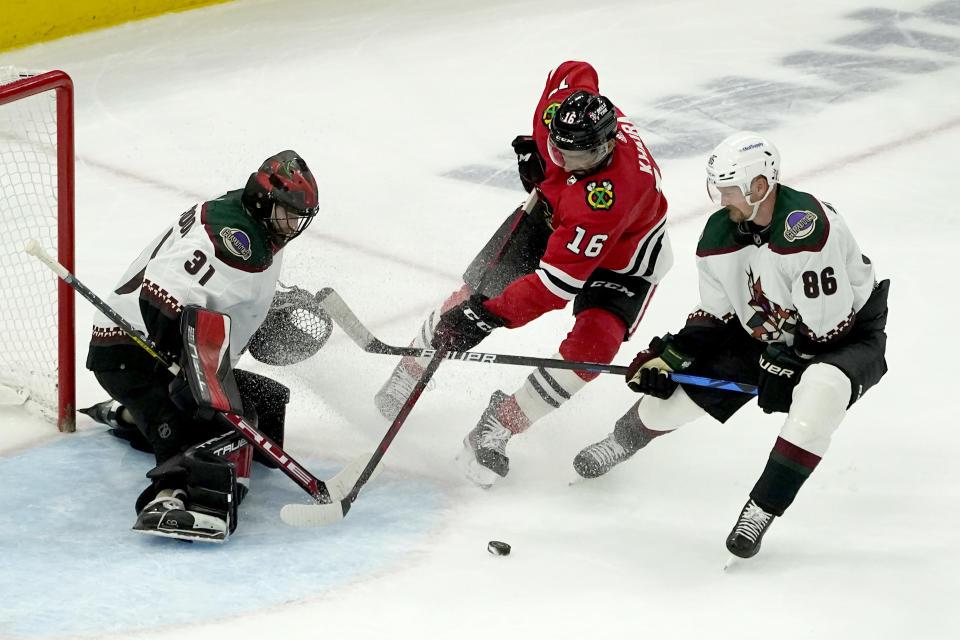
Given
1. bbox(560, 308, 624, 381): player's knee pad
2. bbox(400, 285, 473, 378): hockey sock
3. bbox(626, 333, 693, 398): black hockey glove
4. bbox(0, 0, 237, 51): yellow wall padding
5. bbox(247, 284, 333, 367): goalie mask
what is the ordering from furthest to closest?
1. bbox(0, 0, 237, 51): yellow wall padding
2. bbox(400, 285, 473, 378): hockey sock
3. bbox(247, 284, 333, 367): goalie mask
4. bbox(560, 308, 624, 381): player's knee pad
5. bbox(626, 333, 693, 398): black hockey glove

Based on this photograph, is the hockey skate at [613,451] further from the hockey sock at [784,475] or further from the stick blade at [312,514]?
the stick blade at [312,514]

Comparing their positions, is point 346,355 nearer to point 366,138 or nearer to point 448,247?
point 448,247

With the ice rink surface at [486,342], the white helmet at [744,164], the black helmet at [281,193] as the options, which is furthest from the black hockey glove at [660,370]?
the black helmet at [281,193]

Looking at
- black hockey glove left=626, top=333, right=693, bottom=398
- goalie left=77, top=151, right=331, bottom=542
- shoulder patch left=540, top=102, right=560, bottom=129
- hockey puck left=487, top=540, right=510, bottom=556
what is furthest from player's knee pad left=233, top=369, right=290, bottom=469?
shoulder patch left=540, top=102, right=560, bottom=129

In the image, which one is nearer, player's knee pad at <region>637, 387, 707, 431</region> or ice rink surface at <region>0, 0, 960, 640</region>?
ice rink surface at <region>0, 0, 960, 640</region>

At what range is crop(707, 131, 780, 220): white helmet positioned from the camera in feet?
8.68

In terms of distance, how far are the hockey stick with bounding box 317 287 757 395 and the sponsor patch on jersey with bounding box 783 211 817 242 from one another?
1.34 ft

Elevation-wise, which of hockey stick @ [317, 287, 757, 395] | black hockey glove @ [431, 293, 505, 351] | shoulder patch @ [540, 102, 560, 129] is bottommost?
hockey stick @ [317, 287, 757, 395]

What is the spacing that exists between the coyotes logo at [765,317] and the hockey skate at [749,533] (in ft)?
1.33

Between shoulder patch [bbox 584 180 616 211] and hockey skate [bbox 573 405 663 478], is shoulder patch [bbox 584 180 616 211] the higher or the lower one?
the higher one

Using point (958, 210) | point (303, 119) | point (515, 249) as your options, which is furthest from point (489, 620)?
point (303, 119)

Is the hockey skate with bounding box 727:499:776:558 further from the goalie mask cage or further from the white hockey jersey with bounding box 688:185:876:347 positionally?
the goalie mask cage

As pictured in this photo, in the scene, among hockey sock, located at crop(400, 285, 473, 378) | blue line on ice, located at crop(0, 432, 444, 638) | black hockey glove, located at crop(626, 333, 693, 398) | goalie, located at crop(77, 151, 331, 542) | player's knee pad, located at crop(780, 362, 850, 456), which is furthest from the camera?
hockey sock, located at crop(400, 285, 473, 378)

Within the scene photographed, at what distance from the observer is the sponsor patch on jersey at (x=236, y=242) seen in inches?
112
